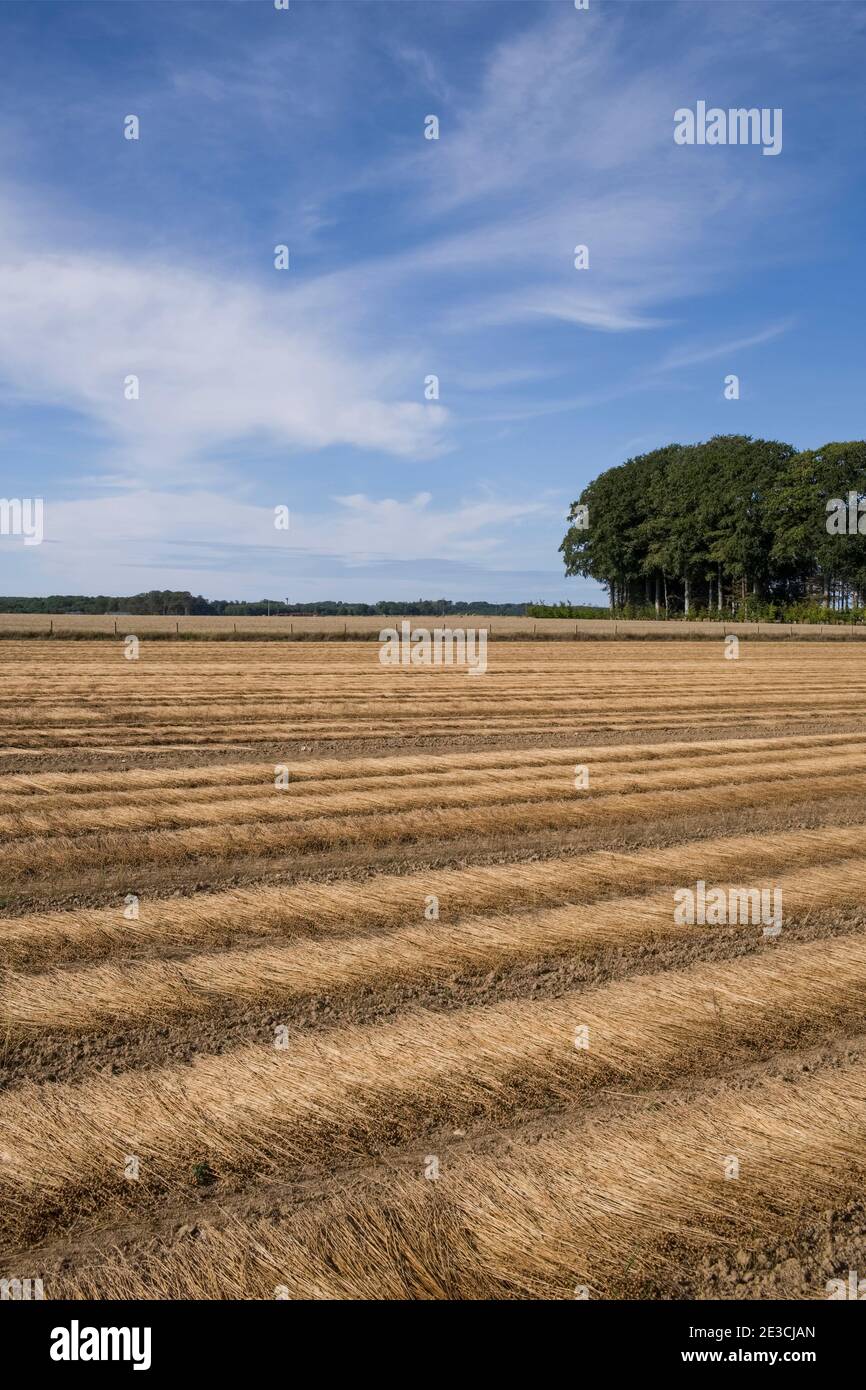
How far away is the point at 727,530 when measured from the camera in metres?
99.1

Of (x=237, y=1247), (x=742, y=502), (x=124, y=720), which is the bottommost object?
(x=237, y=1247)

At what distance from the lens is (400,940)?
8.01 metres

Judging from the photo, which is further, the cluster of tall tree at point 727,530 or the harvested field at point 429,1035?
the cluster of tall tree at point 727,530

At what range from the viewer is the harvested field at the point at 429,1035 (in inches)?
168

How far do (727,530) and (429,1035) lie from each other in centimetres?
10050

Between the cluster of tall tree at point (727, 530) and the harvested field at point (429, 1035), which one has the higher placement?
the cluster of tall tree at point (727, 530)

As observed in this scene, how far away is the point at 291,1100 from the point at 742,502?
102m

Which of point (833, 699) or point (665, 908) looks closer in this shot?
point (665, 908)

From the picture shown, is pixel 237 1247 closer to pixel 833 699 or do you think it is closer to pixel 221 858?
pixel 221 858

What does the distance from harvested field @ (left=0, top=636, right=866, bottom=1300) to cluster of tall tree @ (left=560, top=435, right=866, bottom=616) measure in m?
87.4

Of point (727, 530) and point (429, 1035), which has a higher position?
point (727, 530)

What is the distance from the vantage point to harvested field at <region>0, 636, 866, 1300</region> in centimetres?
426

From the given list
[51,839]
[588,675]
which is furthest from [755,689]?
[51,839]

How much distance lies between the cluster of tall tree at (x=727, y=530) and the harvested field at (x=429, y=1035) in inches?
3441
